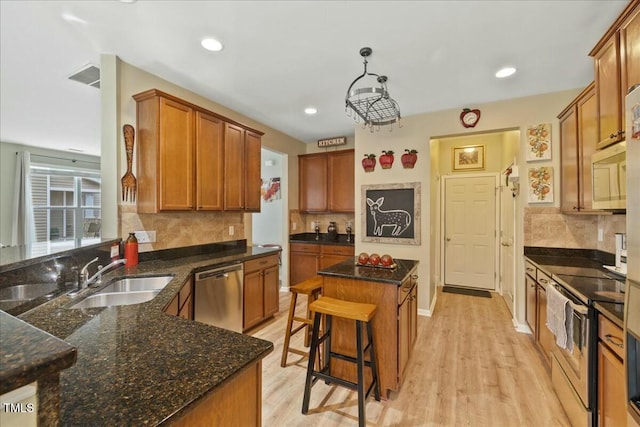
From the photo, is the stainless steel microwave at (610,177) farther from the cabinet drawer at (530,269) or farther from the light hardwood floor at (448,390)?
the light hardwood floor at (448,390)

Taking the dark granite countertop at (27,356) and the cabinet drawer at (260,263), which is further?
the cabinet drawer at (260,263)

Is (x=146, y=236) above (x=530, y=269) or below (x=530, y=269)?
above

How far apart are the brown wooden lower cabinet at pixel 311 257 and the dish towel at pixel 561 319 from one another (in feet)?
8.54

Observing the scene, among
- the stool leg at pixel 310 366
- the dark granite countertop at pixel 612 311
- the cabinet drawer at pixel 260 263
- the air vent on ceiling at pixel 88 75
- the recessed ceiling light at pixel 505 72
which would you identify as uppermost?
the air vent on ceiling at pixel 88 75

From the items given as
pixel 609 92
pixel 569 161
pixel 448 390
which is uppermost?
pixel 609 92

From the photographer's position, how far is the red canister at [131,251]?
2.37 metres

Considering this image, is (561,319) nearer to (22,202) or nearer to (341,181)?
(341,181)

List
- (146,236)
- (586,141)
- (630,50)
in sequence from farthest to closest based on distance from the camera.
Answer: (146,236) → (586,141) → (630,50)

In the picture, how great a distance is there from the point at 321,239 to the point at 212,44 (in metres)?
3.32

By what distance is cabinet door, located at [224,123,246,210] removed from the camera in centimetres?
311

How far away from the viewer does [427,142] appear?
3594 millimetres

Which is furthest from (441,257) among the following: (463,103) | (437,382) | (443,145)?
(437,382)

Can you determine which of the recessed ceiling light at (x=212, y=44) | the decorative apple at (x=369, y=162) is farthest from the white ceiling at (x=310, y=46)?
the decorative apple at (x=369, y=162)

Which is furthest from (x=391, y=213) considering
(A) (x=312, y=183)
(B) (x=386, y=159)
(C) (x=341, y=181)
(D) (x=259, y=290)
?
(D) (x=259, y=290)
